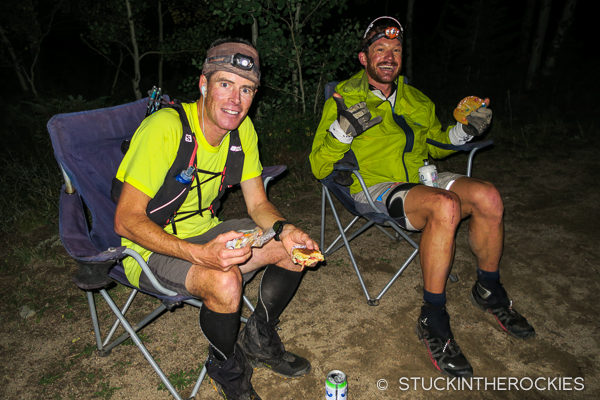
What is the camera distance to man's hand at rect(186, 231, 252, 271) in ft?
5.75

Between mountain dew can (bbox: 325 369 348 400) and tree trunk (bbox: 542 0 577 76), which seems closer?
mountain dew can (bbox: 325 369 348 400)

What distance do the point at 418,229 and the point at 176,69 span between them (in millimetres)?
18363

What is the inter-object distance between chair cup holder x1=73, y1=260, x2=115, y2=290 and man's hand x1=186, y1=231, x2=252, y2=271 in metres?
0.46

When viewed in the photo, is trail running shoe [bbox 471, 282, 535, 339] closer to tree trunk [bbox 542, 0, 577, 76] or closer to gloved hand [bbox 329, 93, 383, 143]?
gloved hand [bbox 329, 93, 383, 143]

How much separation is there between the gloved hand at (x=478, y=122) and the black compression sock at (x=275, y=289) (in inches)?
69.9

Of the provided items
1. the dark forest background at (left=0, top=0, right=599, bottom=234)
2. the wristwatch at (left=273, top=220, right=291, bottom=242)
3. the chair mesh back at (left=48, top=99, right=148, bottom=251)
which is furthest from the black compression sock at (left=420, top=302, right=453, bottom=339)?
the dark forest background at (left=0, top=0, right=599, bottom=234)

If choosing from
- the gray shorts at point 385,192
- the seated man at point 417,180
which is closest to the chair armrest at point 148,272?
the seated man at point 417,180

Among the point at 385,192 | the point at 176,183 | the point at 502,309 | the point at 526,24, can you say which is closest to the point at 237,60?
the point at 176,183

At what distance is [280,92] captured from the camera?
21.3 feet

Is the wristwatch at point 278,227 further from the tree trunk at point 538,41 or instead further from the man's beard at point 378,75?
the tree trunk at point 538,41

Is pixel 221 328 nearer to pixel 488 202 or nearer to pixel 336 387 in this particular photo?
pixel 336 387

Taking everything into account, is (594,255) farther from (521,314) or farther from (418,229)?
(418,229)

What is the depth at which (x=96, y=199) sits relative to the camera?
2232 millimetres

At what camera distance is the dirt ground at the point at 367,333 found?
7.52 feet
